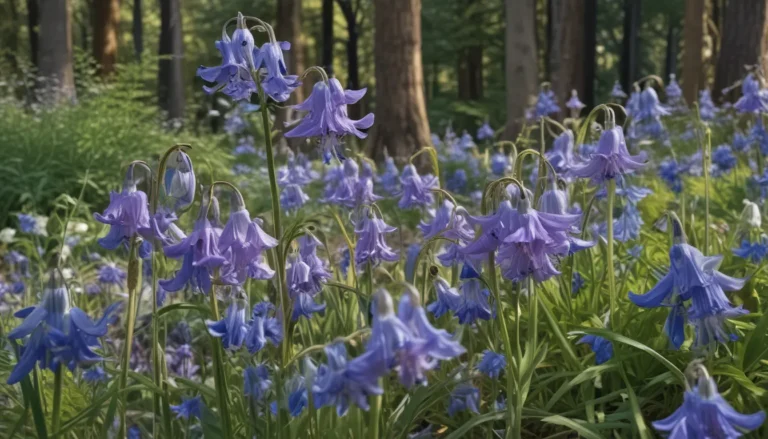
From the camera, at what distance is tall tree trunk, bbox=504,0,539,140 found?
12031 millimetres

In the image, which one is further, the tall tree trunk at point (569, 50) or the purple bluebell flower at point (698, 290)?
the tall tree trunk at point (569, 50)

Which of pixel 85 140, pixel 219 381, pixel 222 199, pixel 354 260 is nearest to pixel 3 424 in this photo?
pixel 219 381

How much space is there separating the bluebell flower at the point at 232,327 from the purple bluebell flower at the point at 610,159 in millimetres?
1080

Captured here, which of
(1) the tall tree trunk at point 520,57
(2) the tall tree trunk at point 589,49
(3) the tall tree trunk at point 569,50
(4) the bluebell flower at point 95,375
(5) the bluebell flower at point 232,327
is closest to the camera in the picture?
(5) the bluebell flower at point 232,327

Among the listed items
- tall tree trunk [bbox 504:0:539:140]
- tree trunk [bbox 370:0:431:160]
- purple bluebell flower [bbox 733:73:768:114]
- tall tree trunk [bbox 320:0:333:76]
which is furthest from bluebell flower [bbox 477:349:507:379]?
tall tree trunk [bbox 320:0:333:76]

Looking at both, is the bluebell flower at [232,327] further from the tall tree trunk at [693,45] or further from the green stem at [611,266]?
the tall tree trunk at [693,45]

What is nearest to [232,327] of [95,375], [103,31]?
[95,375]

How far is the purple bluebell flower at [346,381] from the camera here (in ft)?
3.82

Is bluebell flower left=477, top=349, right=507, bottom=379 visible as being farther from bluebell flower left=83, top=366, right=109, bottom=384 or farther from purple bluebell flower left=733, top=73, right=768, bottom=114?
purple bluebell flower left=733, top=73, right=768, bottom=114

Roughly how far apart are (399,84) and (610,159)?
24.1 feet

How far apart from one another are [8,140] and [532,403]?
722 centimetres

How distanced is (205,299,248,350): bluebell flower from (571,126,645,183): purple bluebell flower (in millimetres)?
1080

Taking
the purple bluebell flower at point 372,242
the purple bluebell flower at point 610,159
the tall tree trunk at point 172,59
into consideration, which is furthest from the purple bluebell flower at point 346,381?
the tall tree trunk at point 172,59

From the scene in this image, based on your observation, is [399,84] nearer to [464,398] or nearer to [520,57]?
[520,57]
